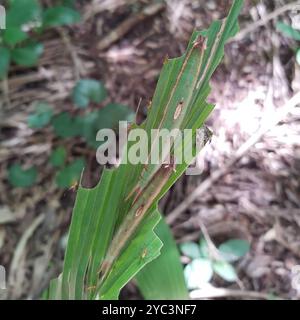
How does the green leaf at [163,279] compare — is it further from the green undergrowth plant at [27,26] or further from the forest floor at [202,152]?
the green undergrowth plant at [27,26]

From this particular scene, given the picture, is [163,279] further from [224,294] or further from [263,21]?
[263,21]

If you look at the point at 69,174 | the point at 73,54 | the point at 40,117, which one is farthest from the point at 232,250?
the point at 73,54

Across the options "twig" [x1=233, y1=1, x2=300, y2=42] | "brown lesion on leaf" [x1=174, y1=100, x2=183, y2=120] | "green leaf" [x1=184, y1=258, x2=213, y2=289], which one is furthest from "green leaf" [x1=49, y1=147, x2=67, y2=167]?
"brown lesion on leaf" [x1=174, y1=100, x2=183, y2=120]

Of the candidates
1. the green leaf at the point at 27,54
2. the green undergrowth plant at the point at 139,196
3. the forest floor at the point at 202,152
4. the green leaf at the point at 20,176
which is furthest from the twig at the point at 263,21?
the green undergrowth plant at the point at 139,196

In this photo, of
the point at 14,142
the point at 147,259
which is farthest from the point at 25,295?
the point at 147,259

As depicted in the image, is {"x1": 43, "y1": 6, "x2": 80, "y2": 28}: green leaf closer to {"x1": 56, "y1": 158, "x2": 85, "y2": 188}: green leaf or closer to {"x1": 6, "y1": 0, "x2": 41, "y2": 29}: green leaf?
{"x1": 6, "y1": 0, "x2": 41, "y2": 29}: green leaf
